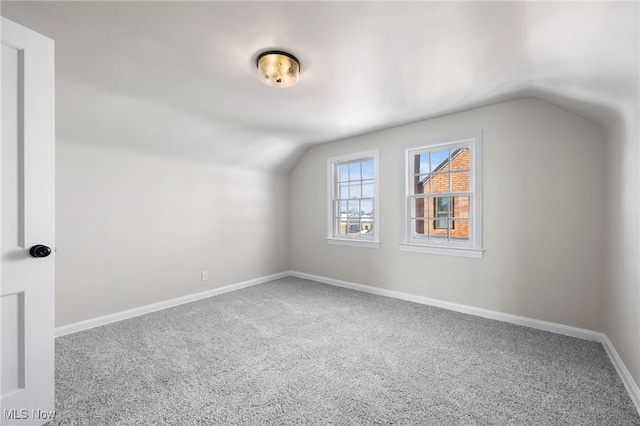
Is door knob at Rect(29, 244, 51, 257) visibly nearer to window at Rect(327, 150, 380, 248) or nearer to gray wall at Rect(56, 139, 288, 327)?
gray wall at Rect(56, 139, 288, 327)

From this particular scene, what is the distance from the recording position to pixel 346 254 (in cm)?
456

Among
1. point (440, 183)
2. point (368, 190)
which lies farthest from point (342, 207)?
point (440, 183)

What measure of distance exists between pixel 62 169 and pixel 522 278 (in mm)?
4865

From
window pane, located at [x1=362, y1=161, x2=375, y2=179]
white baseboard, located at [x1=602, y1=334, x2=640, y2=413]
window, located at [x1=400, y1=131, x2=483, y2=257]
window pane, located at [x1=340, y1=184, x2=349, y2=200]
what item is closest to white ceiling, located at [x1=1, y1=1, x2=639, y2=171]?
window, located at [x1=400, y1=131, x2=483, y2=257]

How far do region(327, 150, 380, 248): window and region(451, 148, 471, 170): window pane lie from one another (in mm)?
1035

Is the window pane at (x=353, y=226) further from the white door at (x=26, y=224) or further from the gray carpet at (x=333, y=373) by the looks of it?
the white door at (x=26, y=224)

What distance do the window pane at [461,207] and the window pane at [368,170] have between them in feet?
4.25

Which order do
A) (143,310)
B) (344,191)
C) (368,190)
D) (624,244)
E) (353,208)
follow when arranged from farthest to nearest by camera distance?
1. (344,191)
2. (353,208)
3. (368,190)
4. (143,310)
5. (624,244)

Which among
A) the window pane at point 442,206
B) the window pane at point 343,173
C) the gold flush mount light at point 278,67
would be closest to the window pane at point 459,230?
the window pane at point 442,206

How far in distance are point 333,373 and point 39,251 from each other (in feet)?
6.51

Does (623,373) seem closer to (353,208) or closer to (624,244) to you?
(624,244)

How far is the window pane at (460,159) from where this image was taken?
3494 millimetres

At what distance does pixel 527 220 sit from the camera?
9.78ft

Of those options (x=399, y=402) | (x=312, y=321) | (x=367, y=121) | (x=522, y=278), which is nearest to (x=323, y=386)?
(x=399, y=402)
